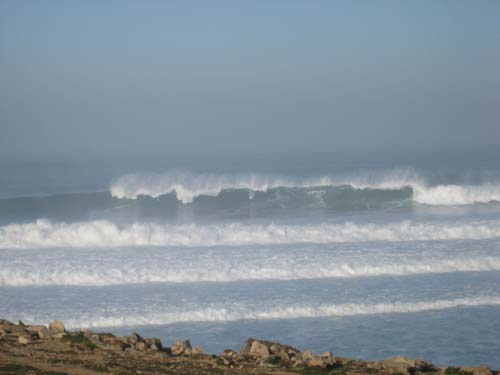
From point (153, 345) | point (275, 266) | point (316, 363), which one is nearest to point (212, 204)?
point (275, 266)

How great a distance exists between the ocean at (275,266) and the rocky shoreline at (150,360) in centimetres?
160

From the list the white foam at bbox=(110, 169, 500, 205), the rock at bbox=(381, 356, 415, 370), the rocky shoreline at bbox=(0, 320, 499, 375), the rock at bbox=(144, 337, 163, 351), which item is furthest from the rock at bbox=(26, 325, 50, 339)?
the white foam at bbox=(110, 169, 500, 205)

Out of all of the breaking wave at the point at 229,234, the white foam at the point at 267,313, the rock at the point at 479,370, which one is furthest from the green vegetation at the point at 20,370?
the breaking wave at the point at 229,234

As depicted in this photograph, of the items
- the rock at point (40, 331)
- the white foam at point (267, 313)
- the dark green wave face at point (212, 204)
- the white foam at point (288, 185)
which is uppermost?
the white foam at point (288, 185)

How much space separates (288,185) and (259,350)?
24792 millimetres

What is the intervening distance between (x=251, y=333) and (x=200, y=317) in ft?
4.45

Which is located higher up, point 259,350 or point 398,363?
point 259,350

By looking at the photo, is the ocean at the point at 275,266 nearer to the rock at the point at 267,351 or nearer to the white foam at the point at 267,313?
the white foam at the point at 267,313

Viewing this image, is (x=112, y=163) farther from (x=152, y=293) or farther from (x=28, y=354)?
(x=28, y=354)

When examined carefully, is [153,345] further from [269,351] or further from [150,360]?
[269,351]

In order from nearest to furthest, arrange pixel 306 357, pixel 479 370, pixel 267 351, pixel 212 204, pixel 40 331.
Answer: pixel 479 370 → pixel 306 357 → pixel 267 351 → pixel 40 331 → pixel 212 204

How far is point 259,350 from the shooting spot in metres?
9.84

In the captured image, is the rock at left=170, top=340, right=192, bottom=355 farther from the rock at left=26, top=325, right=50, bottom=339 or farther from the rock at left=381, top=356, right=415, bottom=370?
the rock at left=381, top=356, right=415, bottom=370

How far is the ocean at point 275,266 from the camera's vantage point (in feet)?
41.4
